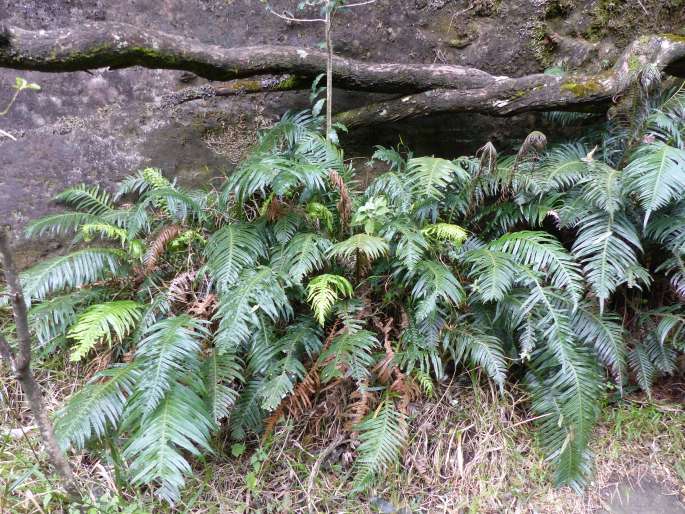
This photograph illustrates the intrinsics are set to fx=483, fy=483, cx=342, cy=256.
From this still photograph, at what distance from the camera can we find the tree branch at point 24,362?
1.55 metres

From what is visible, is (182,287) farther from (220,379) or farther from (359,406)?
(359,406)

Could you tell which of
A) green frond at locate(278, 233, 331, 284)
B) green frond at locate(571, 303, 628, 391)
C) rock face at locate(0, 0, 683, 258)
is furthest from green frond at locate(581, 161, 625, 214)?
green frond at locate(278, 233, 331, 284)

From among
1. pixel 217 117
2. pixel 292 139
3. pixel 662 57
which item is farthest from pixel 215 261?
pixel 662 57

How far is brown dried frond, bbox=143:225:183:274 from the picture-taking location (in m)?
2.78

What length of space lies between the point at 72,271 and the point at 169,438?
1243mm

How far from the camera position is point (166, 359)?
6.98 feet

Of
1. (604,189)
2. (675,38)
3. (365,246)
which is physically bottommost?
(365,246)

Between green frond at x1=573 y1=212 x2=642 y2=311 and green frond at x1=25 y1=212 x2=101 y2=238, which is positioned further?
green frond at x1=25 y1=212 x2=101 y2=238

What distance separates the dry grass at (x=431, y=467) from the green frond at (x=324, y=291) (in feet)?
2.00

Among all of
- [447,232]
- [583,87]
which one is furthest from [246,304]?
[583,87]

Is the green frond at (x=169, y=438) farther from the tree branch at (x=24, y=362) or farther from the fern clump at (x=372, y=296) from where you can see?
the tree branch at (x=24, y=362)

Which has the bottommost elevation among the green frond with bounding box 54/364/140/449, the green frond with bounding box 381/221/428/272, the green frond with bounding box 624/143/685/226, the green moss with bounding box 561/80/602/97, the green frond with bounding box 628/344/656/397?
the green frond with bounding box 628/344/656/397

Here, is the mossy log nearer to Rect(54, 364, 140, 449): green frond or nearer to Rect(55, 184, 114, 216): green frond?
Rect(55, 184, 114, 216): green frond

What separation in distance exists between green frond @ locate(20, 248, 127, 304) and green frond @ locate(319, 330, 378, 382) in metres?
1.38
